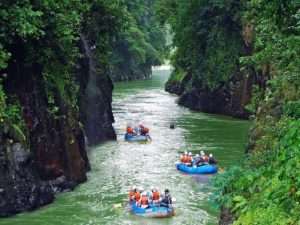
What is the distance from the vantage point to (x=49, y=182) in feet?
62.3

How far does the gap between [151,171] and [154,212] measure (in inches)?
225

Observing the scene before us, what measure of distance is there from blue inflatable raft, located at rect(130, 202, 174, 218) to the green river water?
196 millimetres

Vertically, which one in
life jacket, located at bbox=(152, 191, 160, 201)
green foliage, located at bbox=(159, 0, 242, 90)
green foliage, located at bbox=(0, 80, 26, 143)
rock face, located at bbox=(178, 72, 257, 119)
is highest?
green foliage, located at bbox=(159, 0, 242, 90)

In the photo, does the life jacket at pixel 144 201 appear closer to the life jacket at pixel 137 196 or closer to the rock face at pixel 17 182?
the life jacket at pixel 137 196

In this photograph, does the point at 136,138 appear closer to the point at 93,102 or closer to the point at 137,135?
the point at 137,135

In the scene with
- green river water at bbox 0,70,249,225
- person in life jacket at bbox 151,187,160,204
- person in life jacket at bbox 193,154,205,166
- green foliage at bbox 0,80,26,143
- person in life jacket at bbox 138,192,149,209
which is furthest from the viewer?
person in life jacket at bbox 193,154,205,166

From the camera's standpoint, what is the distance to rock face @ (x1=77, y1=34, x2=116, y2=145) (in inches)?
1101

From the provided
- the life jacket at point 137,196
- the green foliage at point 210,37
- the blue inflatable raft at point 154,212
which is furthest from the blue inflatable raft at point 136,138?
the blue inflatable raft at point 154,212

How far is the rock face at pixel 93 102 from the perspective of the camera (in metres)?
28.0

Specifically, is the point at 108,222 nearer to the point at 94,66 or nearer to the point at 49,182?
the point at 49,182

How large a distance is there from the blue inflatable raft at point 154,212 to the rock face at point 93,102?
10.8 metres

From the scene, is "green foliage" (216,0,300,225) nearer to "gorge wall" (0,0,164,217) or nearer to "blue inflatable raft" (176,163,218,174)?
"gorge wall" (0,0,164,217)

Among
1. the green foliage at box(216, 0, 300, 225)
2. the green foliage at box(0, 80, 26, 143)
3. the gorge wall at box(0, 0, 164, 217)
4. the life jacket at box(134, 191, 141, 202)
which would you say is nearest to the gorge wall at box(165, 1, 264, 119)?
the gorge wall at box(0, 0, 164, 217)

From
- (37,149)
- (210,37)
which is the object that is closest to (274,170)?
(37,149)
